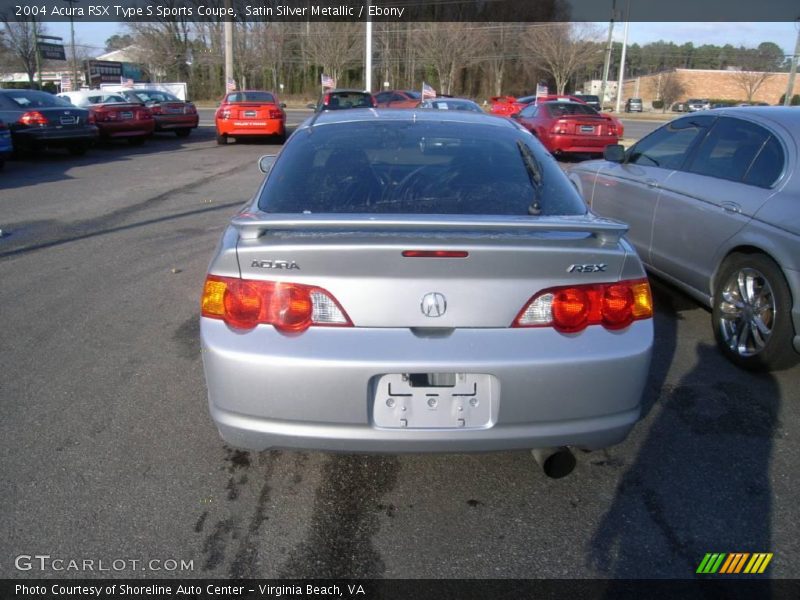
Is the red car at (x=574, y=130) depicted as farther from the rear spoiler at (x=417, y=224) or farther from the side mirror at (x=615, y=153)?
the rear spoiler at (x=417, y=224)

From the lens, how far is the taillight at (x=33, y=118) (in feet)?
47.1

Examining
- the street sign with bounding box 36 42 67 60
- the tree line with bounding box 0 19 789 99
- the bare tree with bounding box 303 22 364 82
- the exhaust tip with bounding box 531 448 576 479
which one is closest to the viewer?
the exhaust tip with bounding box 531 448 576 479

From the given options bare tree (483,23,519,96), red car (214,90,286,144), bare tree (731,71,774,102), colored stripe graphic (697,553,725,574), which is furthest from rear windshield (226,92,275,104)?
bare tree (731,71,774,102)

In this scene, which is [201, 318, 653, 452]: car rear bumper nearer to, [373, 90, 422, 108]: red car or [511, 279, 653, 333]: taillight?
[511, 279, 653, 333]: taillight

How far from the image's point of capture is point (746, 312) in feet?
14.0

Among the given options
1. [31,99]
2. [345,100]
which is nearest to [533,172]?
[31,99]

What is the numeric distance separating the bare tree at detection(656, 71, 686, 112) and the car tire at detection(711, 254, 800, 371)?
70421 mm

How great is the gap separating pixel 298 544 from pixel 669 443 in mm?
1941

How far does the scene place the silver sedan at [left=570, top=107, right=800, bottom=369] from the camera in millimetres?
3994

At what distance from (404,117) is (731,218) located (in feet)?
7.56

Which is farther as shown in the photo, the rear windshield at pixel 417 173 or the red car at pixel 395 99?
the red car at pixel 395 99

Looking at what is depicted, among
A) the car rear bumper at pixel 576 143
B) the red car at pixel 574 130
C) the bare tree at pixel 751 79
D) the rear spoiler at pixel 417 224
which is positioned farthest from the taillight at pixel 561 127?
the bare tree at pixel 751 79

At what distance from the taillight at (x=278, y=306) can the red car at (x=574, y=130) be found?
13.8 meters

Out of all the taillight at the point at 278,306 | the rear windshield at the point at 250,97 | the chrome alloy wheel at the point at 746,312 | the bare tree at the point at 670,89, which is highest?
the bare tree at the point at 670,89
